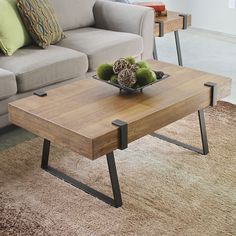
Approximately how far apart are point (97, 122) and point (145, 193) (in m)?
0.47

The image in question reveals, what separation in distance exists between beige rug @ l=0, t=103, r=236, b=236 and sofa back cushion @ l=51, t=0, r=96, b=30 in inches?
47.5

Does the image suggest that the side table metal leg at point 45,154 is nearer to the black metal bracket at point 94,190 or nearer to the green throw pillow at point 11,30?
the black metal bracket at point 94,190

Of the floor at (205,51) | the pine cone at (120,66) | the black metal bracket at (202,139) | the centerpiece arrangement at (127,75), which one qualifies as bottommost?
the floor at (205,51)

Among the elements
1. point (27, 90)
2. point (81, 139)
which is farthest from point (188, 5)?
point (81, 139)

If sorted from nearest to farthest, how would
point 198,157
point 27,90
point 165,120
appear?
point 165,120
point 198,157
point 27,90

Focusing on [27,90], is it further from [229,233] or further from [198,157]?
[229,233]

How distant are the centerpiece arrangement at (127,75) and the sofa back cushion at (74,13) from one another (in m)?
1.37

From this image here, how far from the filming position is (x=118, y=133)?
2252 mm

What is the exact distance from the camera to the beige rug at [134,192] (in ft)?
7.47

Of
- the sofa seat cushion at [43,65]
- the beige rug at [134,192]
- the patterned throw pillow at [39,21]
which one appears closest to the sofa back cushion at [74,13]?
the patterned throw pillow at [39,21]

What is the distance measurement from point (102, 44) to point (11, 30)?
2.09 feet

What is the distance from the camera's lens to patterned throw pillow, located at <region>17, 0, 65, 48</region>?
3404 millimetres

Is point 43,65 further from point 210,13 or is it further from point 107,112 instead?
point 210,13

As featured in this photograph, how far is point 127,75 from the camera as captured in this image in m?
2.52
